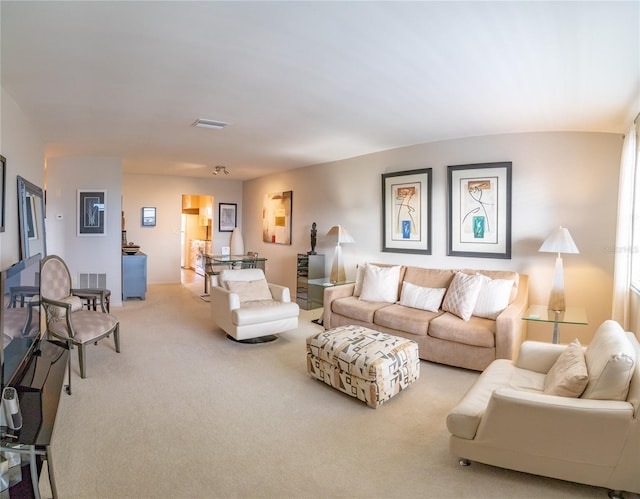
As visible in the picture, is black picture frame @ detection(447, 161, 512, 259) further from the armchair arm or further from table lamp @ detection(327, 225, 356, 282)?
the armchair arm

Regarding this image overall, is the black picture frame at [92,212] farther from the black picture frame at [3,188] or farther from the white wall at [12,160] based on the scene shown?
the black picture frame at [3,188]

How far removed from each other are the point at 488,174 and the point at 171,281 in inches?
283

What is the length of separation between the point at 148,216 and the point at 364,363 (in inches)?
282

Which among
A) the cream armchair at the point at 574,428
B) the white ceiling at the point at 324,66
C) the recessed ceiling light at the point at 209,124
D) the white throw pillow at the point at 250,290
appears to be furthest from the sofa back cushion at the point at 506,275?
the recessed ceiling light at the point at 209,124

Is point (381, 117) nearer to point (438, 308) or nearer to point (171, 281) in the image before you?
point (438, 308)

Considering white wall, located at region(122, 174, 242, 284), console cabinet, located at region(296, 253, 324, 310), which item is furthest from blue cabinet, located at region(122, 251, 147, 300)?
console cabinet, located at region(296, 253, 324, 310)

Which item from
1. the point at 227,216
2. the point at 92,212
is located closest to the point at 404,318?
the point at 92,212

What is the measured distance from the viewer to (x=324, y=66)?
2.51 metres

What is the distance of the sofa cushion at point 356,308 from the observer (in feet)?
14.2

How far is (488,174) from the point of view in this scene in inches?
167

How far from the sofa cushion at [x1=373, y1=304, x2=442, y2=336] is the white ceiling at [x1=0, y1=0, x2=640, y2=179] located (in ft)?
6.68

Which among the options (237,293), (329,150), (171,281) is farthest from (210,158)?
(171,281)

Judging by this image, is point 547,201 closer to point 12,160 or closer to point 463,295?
point 463,295

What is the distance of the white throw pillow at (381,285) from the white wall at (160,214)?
5.53 m
